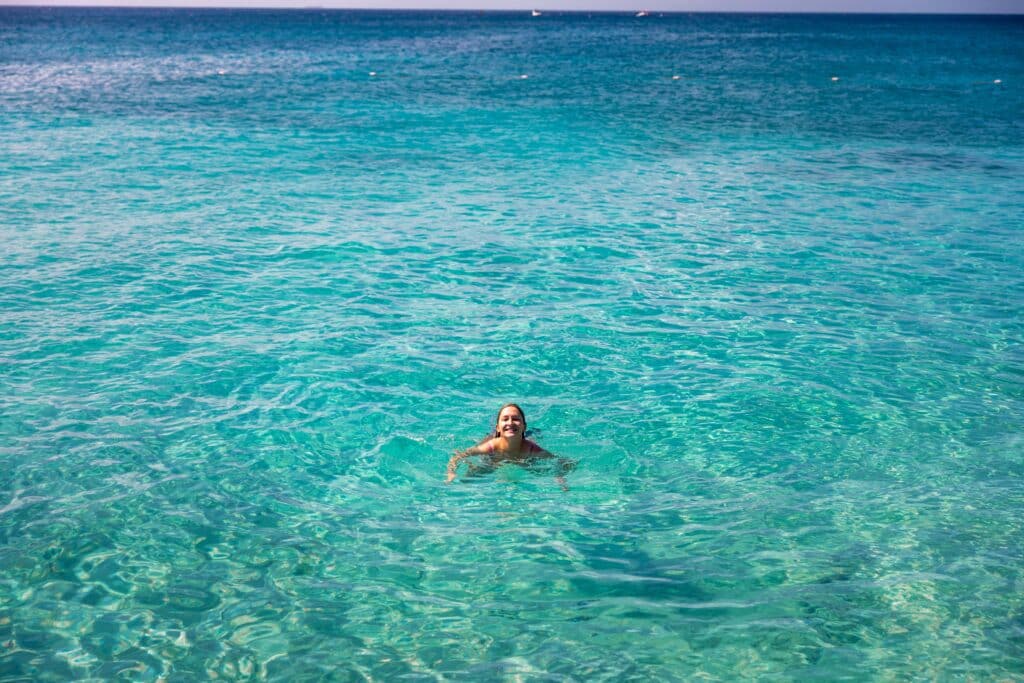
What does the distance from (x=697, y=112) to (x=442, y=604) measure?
33.0 meters

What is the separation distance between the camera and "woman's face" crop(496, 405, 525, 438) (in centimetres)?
885

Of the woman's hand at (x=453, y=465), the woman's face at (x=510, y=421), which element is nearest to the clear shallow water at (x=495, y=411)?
the woman's hand at (x=453, y=465)

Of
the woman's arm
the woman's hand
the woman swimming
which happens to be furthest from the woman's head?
the woman's hand

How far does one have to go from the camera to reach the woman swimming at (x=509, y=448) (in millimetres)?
8891

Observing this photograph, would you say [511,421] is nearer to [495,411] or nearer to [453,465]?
[453,465]

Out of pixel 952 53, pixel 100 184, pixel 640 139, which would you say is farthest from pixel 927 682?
pixel 952 53

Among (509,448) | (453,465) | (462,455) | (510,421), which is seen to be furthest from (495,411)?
(510,421)

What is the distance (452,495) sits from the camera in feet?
29.5

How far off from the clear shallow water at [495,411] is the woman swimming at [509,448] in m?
0.22

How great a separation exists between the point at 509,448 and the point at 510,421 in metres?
0.48

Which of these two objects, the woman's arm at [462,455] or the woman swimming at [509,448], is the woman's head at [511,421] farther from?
the woman's arm at [462,455]

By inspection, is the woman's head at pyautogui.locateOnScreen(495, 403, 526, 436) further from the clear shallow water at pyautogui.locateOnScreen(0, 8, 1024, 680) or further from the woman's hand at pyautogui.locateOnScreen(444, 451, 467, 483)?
the woman's hand at pyautogui.locateOnScreen(444, 451, 467, 483)

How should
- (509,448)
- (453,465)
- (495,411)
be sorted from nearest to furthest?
1. (509,448)
2. (453,465)
3. (495,411)

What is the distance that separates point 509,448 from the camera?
9.20 metres
